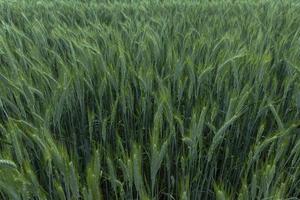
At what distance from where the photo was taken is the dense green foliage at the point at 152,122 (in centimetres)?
63

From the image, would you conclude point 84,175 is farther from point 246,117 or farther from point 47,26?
point 47,26

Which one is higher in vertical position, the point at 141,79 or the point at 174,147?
the point at 141,79

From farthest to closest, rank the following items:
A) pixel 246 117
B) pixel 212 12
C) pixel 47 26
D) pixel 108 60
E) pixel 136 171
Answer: pixel 212 12 < pixel 47 26 < pixel 108 60 < pixel 246 117 < pixel 136 171

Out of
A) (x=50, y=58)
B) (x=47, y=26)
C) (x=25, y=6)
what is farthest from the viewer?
(x=25, y=6)

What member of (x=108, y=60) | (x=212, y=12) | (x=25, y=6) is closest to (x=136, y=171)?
(x=108, y=60)

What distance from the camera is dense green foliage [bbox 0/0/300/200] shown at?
63 centimetres

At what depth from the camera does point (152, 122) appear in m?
0.87

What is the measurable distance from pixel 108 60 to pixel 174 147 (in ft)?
1.07

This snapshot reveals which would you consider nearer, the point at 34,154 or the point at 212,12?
the point at 34,154

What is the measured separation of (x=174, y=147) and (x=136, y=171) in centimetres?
29

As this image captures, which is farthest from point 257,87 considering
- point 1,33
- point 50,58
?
point 1,33

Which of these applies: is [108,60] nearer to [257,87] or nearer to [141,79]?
[141,79]

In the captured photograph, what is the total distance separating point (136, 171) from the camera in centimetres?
56

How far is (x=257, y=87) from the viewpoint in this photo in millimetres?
890
